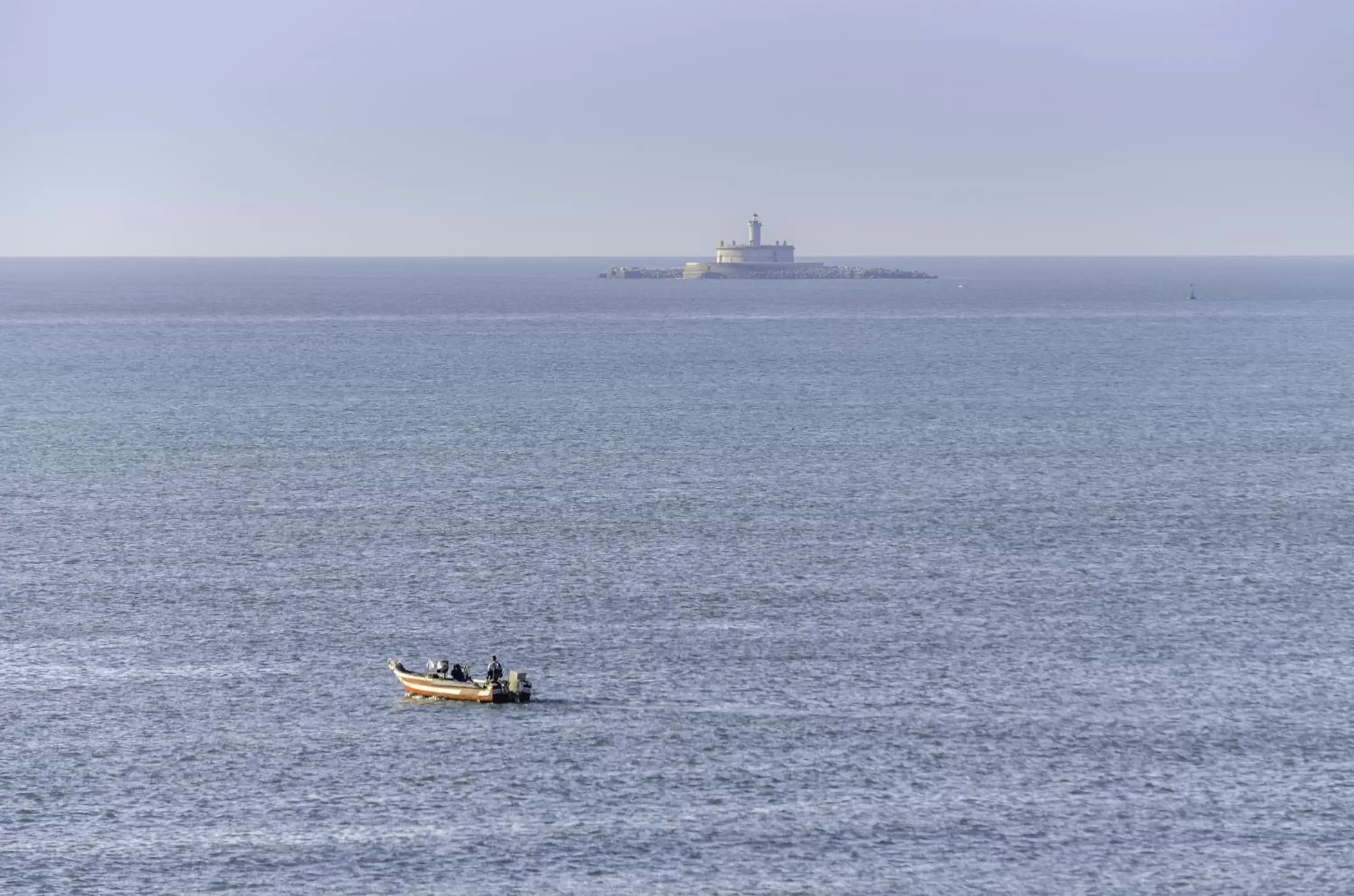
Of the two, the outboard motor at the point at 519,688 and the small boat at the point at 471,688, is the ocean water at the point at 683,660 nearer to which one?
the small boat at the point at 471,688

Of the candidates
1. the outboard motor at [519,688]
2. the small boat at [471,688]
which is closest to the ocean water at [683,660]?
the small boat at [471,688]

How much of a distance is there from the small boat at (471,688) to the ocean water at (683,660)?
0.69 metres

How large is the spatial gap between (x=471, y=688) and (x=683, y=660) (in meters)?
7.72

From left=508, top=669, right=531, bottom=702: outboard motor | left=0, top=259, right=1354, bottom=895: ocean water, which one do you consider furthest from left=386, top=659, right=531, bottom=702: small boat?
left=0, top=259, right=1354, bottom=895: ocean water

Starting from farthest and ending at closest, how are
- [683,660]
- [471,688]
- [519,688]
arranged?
[683,660]
[471,688]
[519,688]

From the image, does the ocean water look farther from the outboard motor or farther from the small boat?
the outboard motor

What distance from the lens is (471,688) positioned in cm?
5912

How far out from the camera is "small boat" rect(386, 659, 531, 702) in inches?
2314

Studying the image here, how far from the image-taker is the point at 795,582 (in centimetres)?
7569

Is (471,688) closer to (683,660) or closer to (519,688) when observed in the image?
(519,688)

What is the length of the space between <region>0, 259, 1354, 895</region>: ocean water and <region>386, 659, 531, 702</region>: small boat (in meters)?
0.69

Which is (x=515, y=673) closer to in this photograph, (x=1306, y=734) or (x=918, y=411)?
(x=1306, y=734)

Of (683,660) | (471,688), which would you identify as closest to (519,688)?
(471,688)

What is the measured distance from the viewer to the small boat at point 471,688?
5878cm
